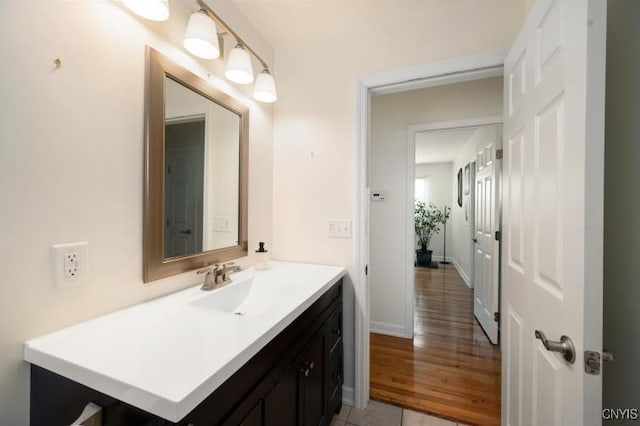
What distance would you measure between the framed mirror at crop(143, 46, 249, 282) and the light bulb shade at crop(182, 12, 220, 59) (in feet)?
0.34

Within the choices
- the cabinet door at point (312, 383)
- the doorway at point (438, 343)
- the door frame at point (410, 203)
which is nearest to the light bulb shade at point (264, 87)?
the cabinet door at point (312, 383)

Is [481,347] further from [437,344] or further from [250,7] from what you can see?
[250,7]

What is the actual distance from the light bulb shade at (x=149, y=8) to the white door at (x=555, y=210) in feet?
4.18

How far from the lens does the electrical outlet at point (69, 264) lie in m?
0.76

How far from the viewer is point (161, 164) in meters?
1.05

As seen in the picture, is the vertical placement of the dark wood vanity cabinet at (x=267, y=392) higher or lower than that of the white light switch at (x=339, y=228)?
lower

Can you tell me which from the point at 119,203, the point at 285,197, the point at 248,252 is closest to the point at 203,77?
the point at 119,203

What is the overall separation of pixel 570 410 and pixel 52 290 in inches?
58.0

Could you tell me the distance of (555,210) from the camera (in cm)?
80

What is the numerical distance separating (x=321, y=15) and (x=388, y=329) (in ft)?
8.80

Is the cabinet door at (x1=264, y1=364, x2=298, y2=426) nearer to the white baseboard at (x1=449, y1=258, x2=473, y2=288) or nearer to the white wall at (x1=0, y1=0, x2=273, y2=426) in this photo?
the white wall at (x1=0, y1=0, x2=273, y2=426)

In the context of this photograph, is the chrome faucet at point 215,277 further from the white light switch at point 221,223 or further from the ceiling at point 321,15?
the ceiling at point 321,15

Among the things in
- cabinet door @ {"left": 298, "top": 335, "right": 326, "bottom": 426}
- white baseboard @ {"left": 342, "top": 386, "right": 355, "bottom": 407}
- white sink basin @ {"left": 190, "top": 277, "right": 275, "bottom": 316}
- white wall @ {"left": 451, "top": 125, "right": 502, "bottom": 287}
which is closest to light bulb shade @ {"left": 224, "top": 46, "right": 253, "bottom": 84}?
white sink basin @ {"left": 190, "top": 277, "right": 275, "bottom": 316}

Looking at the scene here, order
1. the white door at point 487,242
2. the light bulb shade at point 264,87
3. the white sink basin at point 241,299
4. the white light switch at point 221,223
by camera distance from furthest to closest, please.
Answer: the white door at point 487,242 < the light bulb shade at point 264,87 < the white light switch at point 221,223 < the white sink basin at point 241,299
